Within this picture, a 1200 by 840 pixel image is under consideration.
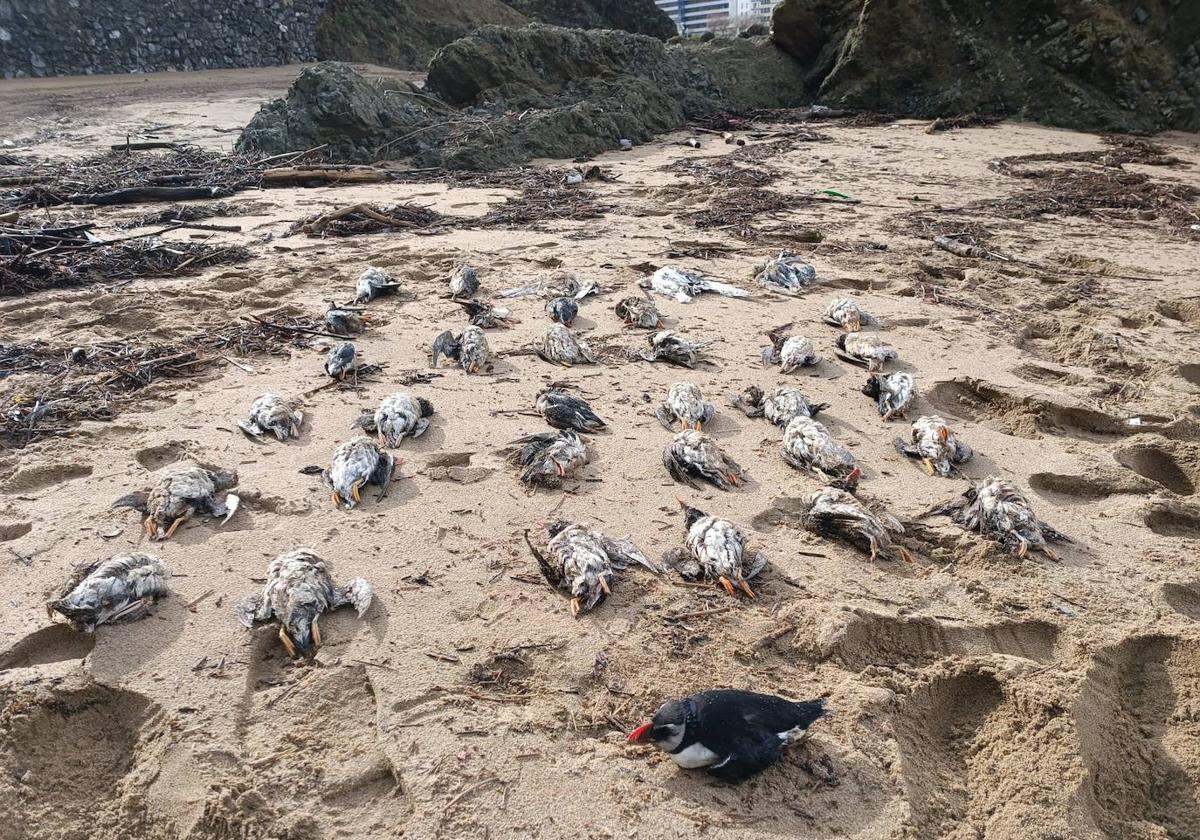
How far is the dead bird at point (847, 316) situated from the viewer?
5.54 metres

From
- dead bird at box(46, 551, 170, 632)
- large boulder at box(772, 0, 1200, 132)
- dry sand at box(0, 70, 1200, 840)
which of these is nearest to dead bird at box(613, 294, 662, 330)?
dry sand at box(0, 70, 1200, 840)

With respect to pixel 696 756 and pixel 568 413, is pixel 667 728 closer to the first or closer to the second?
pixel 696 756

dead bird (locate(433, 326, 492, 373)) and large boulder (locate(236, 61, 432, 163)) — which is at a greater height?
large boulder (locate(236, 61, 432, 163))

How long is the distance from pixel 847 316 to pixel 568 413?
2.38 meters

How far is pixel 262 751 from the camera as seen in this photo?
2416 millimetres

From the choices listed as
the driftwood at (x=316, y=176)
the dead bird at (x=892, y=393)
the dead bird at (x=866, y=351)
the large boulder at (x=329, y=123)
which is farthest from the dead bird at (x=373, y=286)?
the large boulder at (x=329, y=123)

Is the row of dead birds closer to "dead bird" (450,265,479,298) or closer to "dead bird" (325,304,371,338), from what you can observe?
"dead bird" (325,304,371,338)

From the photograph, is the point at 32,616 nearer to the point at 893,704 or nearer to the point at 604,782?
the point at 604,782

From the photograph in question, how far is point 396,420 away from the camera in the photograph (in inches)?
162

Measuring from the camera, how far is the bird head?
7.63 feet

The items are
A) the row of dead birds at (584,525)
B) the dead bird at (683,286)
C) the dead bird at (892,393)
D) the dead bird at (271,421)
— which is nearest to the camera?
the row of dead birds at (584,525)

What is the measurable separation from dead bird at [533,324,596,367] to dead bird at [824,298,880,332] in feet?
5.88

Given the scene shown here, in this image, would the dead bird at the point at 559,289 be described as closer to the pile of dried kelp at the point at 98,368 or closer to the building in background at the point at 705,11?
the pile of dried kelp at the point at 98,368

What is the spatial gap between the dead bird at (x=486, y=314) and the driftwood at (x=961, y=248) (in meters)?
3.99
